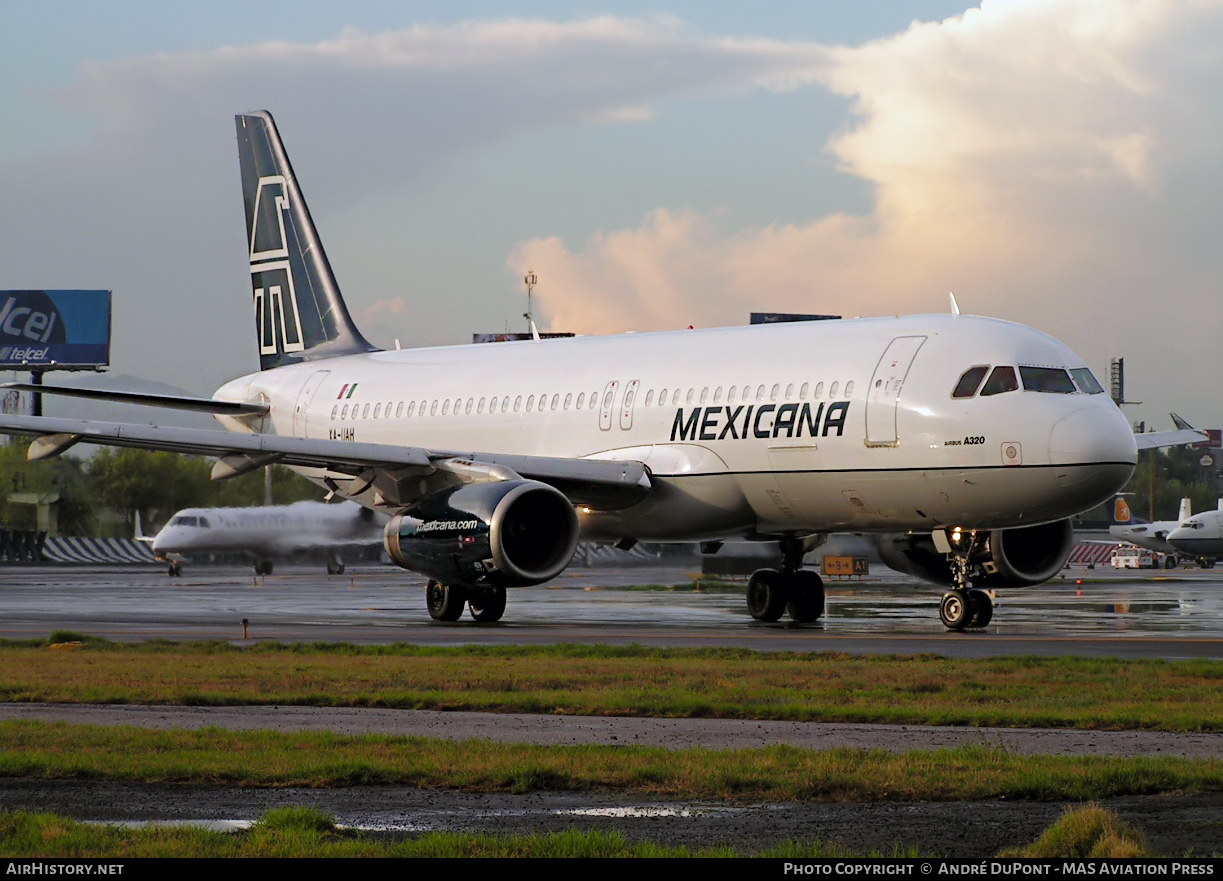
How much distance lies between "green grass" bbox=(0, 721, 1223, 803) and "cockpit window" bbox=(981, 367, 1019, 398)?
12.2 meters

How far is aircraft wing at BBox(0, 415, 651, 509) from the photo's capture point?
24859 millimetres

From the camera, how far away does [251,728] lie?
11766 millimetres

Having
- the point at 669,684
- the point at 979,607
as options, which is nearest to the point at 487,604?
the point at 979,607

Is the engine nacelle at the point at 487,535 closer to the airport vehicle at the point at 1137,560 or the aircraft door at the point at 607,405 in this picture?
the aircraft door at the point at 607,405

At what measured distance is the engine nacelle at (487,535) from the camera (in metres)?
23.1

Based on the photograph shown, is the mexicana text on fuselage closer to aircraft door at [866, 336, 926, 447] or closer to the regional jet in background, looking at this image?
aircraft door at [866, 336, 926, 447]

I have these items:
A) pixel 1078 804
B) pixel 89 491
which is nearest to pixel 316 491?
pixel 89 491

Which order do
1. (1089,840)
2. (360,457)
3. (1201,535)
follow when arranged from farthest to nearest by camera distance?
(1201,535) < (360,457) < (1089,840)

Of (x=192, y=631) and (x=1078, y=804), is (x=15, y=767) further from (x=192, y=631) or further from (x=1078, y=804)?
(x=192, y=631)

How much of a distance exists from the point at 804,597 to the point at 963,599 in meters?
3.64

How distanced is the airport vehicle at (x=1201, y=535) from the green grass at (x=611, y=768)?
7375cm

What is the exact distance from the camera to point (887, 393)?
22.6m

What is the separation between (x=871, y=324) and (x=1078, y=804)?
16.3m

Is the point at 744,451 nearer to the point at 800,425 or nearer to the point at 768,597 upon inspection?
the point at 800,425
